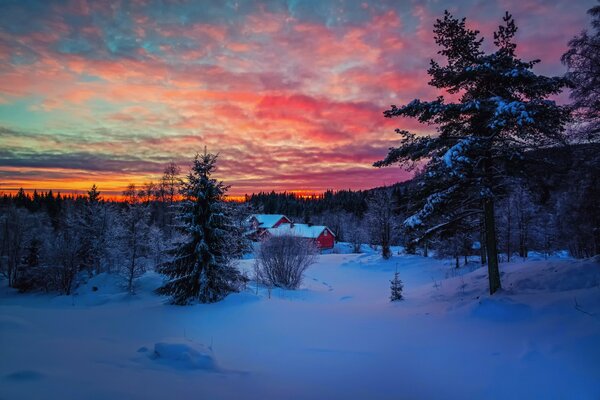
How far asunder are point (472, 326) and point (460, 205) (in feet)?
14.4

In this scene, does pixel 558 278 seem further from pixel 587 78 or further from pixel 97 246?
pixel 97 246

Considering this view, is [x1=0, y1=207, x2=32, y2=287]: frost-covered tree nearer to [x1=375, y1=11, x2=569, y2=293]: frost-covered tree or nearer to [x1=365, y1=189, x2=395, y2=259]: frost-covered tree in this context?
[x1=365, y1=189, x2=395, y2=259]: frost-covered tree

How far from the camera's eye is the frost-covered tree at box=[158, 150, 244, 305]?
1473cm

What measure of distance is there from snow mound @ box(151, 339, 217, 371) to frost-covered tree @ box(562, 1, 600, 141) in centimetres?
1321

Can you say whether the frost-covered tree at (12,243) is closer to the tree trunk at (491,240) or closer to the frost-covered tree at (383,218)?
the frost-covered tree at (383,218)

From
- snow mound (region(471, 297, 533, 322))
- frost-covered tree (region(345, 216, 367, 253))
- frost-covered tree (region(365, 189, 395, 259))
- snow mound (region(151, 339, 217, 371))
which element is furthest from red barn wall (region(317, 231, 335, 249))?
snow mound (region(151, 339, 217, 371))

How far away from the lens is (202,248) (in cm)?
1481

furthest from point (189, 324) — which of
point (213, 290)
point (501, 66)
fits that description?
point (501, 66)

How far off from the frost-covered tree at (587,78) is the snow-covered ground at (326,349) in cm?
492

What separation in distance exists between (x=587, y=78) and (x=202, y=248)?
15.6 metres

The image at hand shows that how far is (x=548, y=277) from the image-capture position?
12508 mm

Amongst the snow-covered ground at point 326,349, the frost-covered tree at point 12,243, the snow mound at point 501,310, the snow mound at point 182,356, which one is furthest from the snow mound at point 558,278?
the frost-covered tree at point 12,243

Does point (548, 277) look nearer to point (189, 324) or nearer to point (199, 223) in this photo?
point (189, 324)

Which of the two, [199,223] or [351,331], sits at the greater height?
[199,223]
